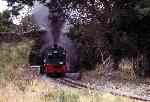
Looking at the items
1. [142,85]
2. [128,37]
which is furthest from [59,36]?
[142,85]

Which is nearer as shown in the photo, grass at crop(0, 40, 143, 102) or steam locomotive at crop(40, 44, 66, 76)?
grass at crop(0, 40, 143, 102)

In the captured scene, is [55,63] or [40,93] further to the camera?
[55,63]

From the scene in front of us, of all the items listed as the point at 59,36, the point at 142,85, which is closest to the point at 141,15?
the point at 142,85

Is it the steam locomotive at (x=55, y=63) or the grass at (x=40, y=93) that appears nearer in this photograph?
the grass at (x=40, y=93)

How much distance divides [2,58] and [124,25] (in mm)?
15054

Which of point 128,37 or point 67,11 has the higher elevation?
point 67,11

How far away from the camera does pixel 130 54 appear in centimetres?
2970

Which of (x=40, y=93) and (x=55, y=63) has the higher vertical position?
(x=55, y=63)

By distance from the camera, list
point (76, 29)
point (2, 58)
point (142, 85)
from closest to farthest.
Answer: point (142, 85)
point (76, 29)
point (2, 58)

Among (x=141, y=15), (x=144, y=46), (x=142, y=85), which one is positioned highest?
(x=141, y=15)

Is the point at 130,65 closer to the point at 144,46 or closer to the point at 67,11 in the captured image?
the point at 144,46

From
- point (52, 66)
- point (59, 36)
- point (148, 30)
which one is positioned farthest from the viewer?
point (59, 36)

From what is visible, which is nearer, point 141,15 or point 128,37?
point 141,15

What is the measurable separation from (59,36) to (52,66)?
8947mm
